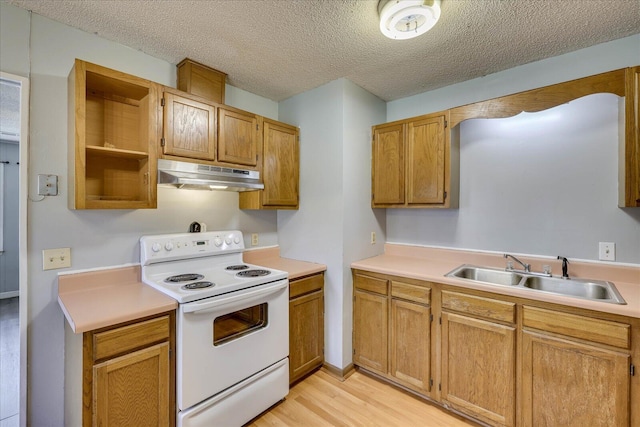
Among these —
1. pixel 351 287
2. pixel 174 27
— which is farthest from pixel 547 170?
pixel 174 27

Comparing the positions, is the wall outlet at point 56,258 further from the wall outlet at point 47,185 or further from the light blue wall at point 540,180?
the light blue wall at point 540,180

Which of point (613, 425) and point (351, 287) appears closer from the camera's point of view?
point (613, 425)

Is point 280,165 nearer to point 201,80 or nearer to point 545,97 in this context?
point 201,80

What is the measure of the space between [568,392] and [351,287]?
1448mm

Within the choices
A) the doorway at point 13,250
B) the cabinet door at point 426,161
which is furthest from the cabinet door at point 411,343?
the doorway at point 13,250

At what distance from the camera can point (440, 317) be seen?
1920mm

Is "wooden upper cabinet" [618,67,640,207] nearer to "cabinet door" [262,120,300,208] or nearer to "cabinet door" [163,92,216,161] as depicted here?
"cabinet door" [262,120,300,208]

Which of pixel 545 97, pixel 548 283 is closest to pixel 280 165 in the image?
pixel 545 97

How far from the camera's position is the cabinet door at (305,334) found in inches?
85.4

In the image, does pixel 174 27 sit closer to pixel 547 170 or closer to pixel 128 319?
pixel 128 319

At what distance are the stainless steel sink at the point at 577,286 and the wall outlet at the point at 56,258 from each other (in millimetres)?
2962

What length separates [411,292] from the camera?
2062 mm

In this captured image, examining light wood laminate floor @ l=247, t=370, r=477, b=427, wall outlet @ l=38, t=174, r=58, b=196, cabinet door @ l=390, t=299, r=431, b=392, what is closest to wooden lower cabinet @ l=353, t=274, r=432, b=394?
cabinet door @ l=390, t=299, r=431, b=392

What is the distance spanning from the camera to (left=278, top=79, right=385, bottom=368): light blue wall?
2354 mm
